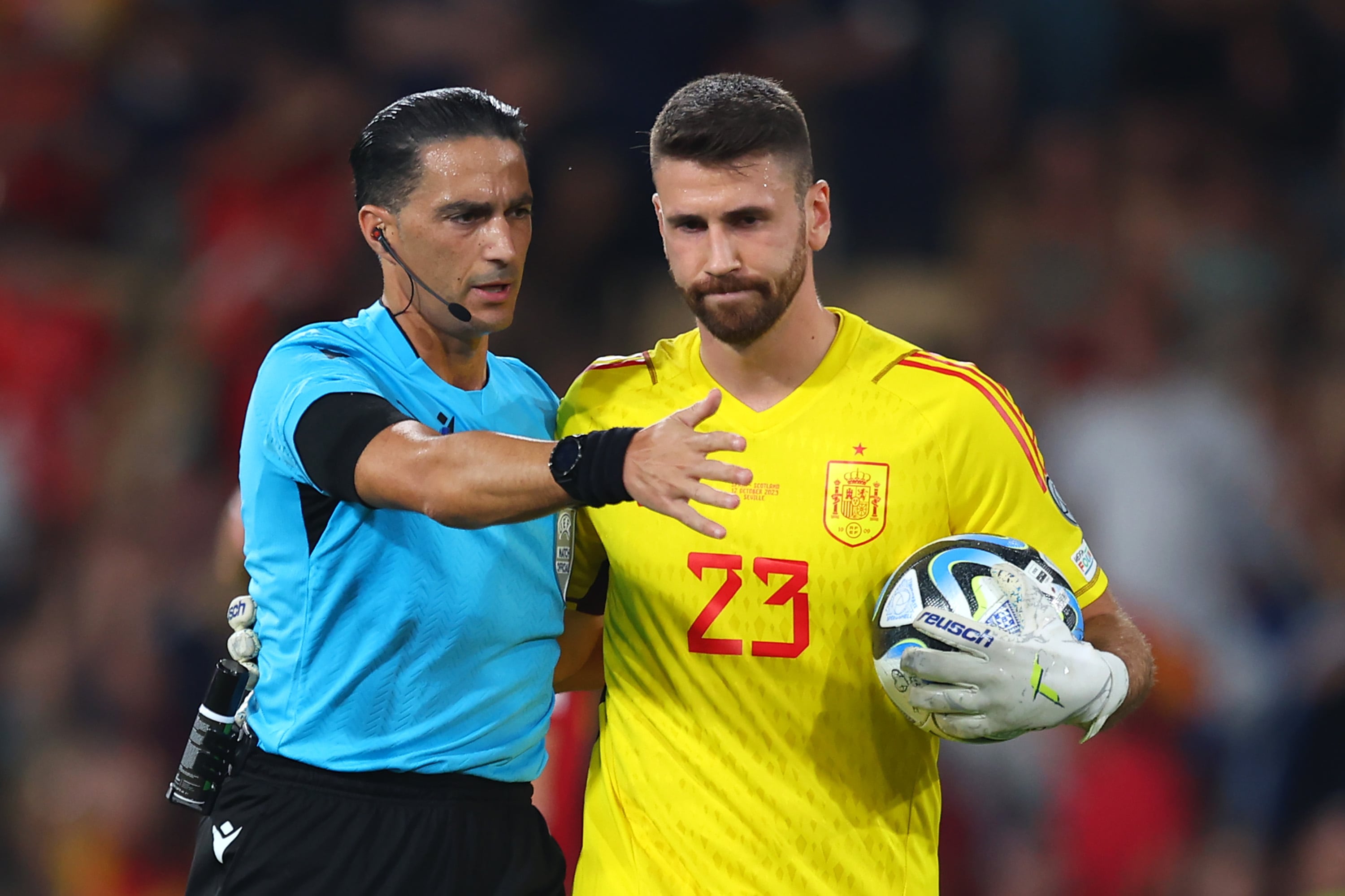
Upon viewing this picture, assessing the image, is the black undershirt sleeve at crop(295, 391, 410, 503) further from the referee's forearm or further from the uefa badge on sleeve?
the uefa badge on sleeve

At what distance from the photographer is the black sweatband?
2.23m

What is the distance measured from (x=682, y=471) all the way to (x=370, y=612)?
94cm

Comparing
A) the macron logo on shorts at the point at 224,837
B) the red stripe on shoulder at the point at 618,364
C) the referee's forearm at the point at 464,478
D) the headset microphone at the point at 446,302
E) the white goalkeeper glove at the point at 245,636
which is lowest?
the macron logo on shorts at the point at 224,837

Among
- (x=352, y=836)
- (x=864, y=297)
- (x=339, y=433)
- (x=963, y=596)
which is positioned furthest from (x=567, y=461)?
(x=864, y=297)

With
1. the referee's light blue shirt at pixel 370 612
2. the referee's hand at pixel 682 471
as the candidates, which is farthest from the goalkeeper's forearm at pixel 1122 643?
the referee's light blue shirt at pixel 370 612

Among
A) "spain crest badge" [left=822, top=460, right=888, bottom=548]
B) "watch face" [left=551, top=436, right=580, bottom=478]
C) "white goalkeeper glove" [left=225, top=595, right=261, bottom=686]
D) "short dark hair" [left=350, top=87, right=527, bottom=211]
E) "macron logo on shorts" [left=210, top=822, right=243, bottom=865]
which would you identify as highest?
"short dark hair" [left=350, top=87, right=527, bottom=211]

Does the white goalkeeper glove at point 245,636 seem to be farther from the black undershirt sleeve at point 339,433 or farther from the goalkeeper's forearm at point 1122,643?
the goalkeeper's forearm at point 1122,643

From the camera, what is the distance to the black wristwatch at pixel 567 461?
2.27 meters

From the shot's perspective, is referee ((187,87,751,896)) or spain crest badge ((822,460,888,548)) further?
spain crest badge ((822,460,888,548))

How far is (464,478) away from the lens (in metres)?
2.36

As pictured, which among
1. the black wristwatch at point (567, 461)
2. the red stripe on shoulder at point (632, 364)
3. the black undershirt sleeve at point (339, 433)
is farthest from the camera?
the red stripe on shoulder at point (632, 364)

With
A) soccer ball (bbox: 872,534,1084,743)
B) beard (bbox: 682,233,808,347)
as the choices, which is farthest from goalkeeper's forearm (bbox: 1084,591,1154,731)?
beard (bbox: 682,233,808,347)

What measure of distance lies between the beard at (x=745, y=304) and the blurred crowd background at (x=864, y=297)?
2.95 metres

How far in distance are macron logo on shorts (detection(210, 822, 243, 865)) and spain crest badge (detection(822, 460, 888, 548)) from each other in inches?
53.8
